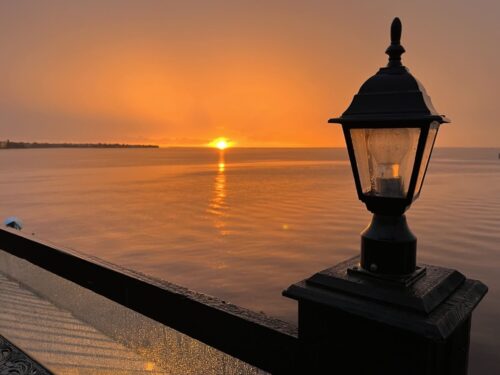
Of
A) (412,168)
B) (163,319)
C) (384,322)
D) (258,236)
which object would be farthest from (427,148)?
(258,236)

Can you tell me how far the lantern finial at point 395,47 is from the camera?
1.72 m

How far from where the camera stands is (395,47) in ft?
5.65

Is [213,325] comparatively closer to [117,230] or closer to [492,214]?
[117,230]

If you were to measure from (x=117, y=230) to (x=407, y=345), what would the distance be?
17.9 metres

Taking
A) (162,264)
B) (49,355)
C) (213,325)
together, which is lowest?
(162,264)

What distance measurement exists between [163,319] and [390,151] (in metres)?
1.71

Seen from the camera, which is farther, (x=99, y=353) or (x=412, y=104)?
(x=99, y=353)

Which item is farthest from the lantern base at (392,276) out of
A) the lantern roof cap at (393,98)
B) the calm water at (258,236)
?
the calm water at (258,236)

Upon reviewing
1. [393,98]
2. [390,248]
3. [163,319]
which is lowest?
[163,319]

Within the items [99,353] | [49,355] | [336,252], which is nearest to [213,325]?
[99,353]

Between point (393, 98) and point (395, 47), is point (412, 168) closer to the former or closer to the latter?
point (393, 98)

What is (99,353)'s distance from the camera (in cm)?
387

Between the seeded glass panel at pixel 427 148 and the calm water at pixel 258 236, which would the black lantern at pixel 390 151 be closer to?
the seeded glass panel at pixel 427 148

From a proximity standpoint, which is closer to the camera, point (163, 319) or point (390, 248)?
point (390, 248)
